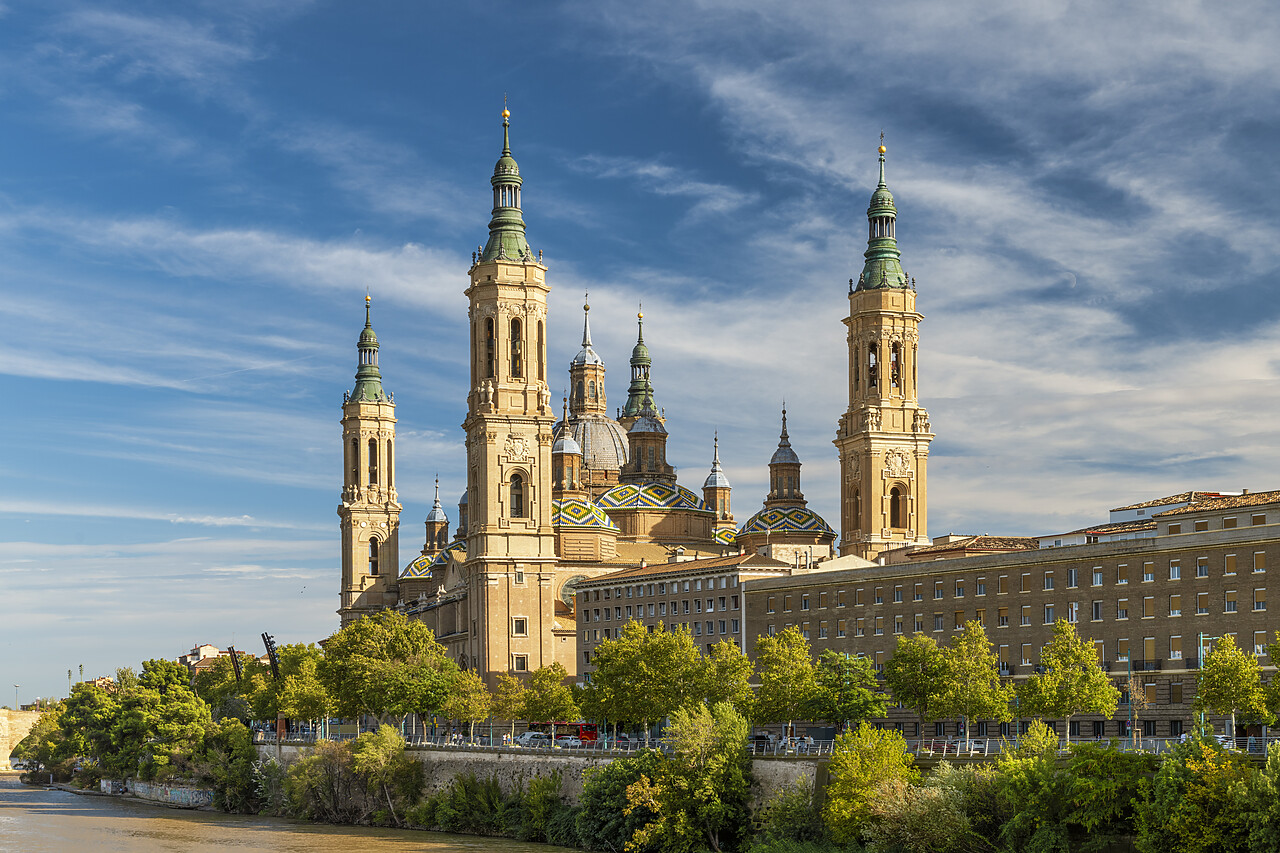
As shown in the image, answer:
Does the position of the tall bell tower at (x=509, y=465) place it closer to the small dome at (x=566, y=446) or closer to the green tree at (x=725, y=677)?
the small dome at (x=566, y=446)

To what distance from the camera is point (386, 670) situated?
12156cm

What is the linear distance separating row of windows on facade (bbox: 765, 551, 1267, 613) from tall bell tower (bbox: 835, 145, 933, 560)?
25.9m

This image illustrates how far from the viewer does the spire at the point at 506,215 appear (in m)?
157

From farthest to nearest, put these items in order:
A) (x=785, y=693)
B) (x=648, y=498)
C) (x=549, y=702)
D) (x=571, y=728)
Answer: (x=648, y=498)
(x=549, y=702)
(x=571, y=728)
(x=785, y=693)

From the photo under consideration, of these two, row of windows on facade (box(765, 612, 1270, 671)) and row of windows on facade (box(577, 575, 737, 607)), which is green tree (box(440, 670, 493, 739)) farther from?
row of windows on facade (box(765, 612, 1270, 671))

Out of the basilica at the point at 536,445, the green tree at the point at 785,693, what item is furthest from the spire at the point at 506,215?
the green tree at the point at 785,693

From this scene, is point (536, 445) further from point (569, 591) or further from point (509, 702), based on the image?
point (509, 702)

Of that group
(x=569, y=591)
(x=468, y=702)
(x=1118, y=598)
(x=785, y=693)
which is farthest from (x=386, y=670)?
(x=1118, y=598)

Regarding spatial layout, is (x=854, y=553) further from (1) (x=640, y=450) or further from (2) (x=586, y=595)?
(1) (x=640, y=450)

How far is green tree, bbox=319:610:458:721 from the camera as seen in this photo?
121 meters

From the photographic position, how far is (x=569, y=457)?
189 m

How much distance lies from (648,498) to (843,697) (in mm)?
94559

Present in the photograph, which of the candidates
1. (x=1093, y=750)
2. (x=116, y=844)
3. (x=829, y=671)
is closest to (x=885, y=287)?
(x=829, y=671)

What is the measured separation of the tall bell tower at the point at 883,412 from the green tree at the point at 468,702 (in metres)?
40.5
